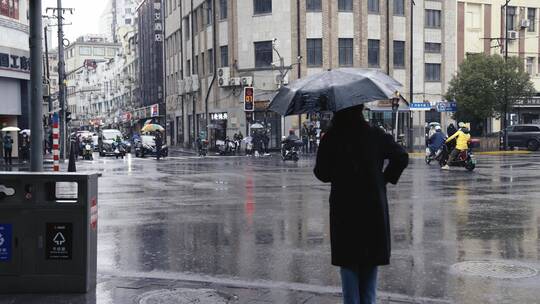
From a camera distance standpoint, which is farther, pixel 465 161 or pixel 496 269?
pixel 465 161

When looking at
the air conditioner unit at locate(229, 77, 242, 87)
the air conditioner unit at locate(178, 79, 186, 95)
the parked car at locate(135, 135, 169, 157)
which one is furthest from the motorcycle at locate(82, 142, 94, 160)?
the air conditioner unit at locate(178, 79, 186, 95)

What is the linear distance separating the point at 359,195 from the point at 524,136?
40.5 meters

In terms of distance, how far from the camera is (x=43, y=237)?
248 inches

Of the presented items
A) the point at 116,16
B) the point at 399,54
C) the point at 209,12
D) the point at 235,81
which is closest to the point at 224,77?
the point at 235,81

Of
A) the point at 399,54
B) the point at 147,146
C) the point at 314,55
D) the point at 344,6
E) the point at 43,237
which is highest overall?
the point at 344,6

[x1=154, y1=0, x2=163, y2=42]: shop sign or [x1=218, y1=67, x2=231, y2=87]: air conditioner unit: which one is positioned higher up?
[x1=154, y1=0, x2=163, y2=42]: shop sign

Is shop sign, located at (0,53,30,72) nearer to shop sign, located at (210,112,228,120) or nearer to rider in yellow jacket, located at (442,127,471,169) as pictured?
shop sign, located at (210,112,228,120)

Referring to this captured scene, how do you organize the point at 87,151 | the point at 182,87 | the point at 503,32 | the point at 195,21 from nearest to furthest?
the point at 87,151 < the point at 503,32 < the point at 195,21 < the point at 182,87

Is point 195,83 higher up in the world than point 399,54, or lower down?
lower down

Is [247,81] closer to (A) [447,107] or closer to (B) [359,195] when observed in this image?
(A) [447,107]

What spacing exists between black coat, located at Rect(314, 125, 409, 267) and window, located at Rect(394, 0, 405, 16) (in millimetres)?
44914

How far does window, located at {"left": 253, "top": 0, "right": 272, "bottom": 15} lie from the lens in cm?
4603

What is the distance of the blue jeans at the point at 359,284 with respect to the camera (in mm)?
4547

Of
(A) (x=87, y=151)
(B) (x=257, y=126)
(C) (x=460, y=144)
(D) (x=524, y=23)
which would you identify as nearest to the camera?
(C) (x=460, y=144)
